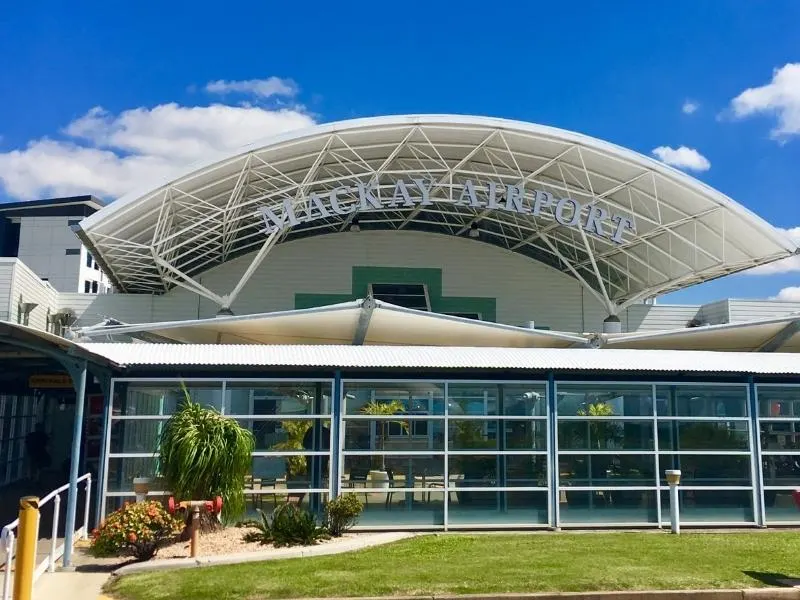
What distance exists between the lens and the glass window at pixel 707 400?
15.6 meters

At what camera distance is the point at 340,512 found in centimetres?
1350

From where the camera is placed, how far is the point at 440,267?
3750 centimetres

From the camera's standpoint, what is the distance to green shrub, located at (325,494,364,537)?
13477 mm

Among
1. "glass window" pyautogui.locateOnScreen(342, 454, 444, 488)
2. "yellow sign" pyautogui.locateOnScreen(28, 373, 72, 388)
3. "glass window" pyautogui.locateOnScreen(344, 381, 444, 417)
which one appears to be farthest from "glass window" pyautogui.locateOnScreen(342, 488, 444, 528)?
"yellow sign" pyautogui.locateOnScreen(28, 373, 72, 388)

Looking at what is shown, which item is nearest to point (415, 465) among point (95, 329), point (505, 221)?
point (95, 329)

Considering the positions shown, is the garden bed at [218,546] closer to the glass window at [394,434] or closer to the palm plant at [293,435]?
the palm plant at [293,435]

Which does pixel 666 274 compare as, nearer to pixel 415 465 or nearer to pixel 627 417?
pixel 627 417

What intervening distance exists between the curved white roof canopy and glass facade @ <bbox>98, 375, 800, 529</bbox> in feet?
41.6

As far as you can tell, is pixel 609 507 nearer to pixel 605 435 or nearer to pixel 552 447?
pixel 605 435

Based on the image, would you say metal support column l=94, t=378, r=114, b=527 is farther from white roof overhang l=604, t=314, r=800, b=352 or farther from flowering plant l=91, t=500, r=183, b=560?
white roof overhang l=604, t=314, r=800, b=352

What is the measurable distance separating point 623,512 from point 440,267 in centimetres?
2315

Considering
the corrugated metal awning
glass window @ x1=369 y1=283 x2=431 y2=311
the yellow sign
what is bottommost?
the yellow sign

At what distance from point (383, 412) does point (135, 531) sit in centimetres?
512

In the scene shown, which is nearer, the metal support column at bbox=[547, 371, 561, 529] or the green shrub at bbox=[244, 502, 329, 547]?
the green shrub at bbox=[244, 502, 329, 547]
